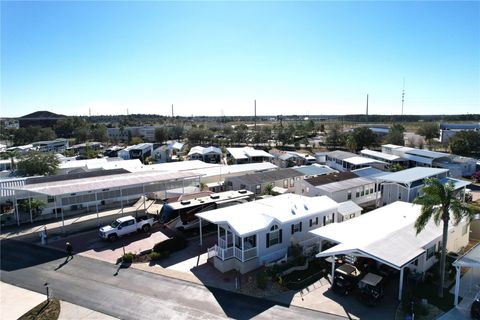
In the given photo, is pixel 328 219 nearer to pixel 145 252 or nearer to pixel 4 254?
pixel 145 252

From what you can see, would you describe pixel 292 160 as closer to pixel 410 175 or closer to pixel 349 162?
pixel 349 162

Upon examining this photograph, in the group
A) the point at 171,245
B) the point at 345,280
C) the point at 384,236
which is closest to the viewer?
the point at 345,280

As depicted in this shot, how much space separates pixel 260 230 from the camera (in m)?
19.0

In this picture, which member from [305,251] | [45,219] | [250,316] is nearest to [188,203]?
[305,251]

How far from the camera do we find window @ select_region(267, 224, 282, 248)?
20031 mm

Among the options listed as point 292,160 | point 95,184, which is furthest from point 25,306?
point 292,160

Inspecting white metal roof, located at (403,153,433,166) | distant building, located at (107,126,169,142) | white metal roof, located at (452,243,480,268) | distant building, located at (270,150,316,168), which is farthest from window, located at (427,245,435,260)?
distant building, located at (107,126,169,142)

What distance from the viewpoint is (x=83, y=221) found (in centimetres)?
2839

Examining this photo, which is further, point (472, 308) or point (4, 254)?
point (4, 254)

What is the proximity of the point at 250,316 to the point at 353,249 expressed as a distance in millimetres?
6228

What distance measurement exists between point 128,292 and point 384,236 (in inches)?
575

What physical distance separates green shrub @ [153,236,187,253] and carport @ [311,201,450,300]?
9.44 meters

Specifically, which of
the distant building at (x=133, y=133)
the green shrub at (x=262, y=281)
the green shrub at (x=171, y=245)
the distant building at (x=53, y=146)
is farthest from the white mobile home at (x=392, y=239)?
the distant building at (x=133, y=133)

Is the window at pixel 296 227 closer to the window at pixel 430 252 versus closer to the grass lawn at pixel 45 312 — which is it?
the window at pixel 430 252
